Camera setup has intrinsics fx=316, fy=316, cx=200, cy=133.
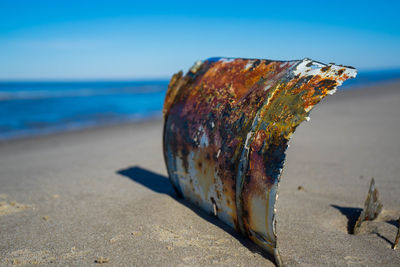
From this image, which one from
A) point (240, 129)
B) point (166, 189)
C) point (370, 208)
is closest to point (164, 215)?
point (166, 189)

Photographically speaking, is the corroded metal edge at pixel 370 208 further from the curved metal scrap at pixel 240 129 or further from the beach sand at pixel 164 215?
the curved metal scrap at pixel 240 129

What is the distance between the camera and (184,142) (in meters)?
2.12

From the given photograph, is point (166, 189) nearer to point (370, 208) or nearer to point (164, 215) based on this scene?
point (164, 215)

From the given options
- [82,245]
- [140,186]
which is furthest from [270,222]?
[140,186]

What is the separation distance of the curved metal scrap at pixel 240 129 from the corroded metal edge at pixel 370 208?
0.79 meters

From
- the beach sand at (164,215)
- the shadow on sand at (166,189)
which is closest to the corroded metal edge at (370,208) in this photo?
the beach sand at (164,215)

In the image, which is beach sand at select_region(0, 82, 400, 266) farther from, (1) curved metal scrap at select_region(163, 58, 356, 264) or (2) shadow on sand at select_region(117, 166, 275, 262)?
(1) curved metal scrap at select_region(163, 58, 356, 264)

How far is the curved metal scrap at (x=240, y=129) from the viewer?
1477mm

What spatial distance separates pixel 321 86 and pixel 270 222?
68 cm

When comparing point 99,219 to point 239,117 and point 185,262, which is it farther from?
point 239,117

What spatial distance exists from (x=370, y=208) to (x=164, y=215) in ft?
4.62

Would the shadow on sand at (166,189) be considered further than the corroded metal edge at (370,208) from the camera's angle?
No

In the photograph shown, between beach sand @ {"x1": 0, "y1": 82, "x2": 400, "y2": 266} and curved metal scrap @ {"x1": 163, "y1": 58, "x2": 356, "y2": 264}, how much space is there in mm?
228

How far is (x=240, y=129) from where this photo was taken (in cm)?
170
